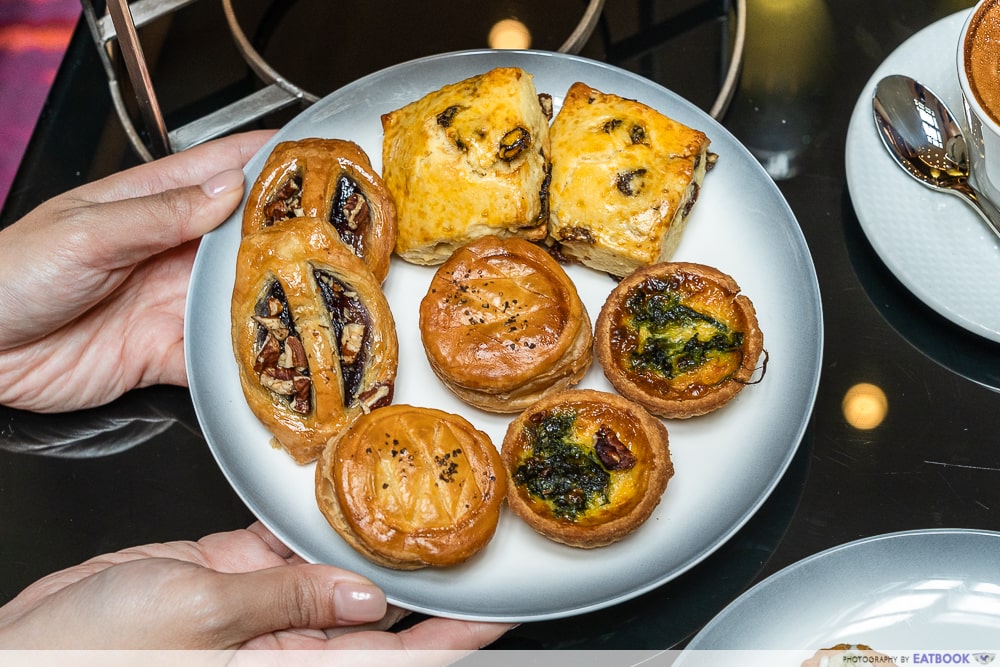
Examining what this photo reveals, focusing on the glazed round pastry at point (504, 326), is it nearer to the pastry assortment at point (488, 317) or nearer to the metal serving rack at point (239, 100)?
the pastry assortment at point (488, 317)

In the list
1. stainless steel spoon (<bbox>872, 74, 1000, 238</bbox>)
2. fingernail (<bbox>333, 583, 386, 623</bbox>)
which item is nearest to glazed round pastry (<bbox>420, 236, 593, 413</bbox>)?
fingernail (<bbox>333, 583, 386, 623</bbox>)

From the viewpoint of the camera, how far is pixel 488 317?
2.39 meters

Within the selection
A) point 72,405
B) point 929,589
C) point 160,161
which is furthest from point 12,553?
point 929,589

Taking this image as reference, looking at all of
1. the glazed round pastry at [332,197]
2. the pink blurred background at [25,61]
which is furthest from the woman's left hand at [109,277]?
the pink blurred background at [25,61]

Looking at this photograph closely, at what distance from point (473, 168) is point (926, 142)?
4.12ft

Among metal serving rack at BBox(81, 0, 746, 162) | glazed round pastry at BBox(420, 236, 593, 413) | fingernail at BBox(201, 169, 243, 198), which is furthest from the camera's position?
metal serving rack at BBox(81, 0, 746, 162)

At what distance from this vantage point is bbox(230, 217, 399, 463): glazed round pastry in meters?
2.37

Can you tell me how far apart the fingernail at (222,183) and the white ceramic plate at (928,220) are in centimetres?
165

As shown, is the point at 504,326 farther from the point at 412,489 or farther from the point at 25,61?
the point at 25,61

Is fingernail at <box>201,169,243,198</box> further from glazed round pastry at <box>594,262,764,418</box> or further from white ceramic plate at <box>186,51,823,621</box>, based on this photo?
glazed round pastry at <box>594,262,764,418</box>

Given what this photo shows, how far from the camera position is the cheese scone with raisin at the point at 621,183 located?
246 cm

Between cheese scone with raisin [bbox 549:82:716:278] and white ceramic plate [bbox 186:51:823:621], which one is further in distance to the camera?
cheese scone with raisin [bbox 549:82:716:278]

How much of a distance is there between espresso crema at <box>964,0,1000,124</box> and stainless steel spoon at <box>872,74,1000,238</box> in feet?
0.86

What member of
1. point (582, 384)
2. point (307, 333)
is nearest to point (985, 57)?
point (582, 384)
